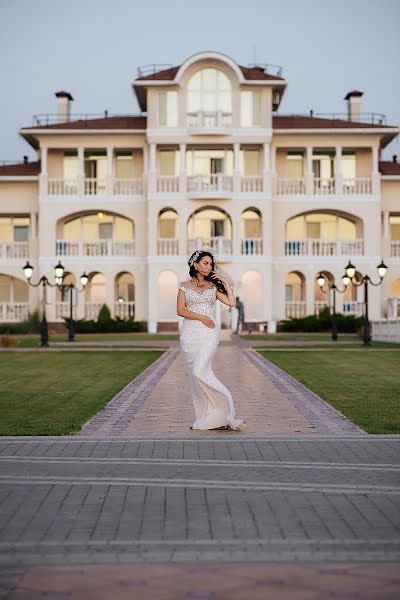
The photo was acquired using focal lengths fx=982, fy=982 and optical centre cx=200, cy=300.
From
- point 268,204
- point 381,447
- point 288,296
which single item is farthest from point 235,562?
point 288,296

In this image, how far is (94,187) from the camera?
52.9m

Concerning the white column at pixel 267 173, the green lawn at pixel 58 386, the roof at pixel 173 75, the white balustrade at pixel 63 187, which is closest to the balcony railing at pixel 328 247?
the white column at pixel 267 173

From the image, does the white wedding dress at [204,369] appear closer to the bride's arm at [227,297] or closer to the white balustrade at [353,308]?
the bride's arm at [227,297]

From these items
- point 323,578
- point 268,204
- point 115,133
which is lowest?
point 323,578

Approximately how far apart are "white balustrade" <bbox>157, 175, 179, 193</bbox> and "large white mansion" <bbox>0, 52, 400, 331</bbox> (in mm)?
73

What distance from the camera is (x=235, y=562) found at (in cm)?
542

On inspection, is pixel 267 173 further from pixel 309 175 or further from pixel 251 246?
pixel 251 246

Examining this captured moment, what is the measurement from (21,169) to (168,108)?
1029 cm

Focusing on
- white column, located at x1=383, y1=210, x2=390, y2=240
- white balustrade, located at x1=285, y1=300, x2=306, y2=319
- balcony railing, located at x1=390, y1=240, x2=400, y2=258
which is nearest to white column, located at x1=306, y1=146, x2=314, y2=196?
white column, located at x1=383, y1=210, x2=390, y2=240

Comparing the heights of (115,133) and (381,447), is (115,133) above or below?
above

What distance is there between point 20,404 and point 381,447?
639 cm

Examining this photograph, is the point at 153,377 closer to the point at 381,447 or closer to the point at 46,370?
the point at 46,370

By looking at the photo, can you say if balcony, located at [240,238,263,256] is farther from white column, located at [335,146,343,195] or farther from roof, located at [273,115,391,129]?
roof, located at [273,115,391,129]

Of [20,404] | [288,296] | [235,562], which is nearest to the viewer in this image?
[235,562]
